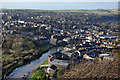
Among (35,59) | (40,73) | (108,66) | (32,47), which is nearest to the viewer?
(108,66)

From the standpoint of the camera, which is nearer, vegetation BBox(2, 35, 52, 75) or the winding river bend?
the winding river bend

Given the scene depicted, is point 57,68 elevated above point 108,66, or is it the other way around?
point 108,66

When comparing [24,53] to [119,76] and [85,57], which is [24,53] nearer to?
[85,57]

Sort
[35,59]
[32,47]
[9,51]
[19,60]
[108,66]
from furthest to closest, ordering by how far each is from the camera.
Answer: [32,47]
[9,51]
[35,59]
[19,60]
[108,66]

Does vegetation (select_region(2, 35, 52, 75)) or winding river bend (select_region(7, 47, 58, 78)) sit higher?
vegetation (select_region(2, 35, 52, 75))

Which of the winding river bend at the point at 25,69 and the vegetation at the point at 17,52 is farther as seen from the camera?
the vegetation at the point at 17,52

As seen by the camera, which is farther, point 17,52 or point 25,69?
point 17,52

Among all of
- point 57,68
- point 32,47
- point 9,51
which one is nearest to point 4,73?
point 57,68

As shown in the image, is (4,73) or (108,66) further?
(4,73)

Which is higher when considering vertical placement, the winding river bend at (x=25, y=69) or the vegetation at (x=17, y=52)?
the vegetation at (x=17, y=52)

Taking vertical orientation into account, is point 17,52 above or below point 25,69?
above

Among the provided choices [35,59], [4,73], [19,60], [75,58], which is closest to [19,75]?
[4,73]
